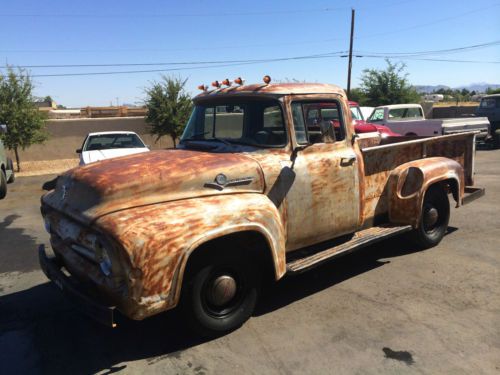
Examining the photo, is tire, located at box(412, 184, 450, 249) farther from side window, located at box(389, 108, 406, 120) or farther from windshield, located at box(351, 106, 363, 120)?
side window, located at box(389, 108, 406, 120)

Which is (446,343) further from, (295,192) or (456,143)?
(456,143)

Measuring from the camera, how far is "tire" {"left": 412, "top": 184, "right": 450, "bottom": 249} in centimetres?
543

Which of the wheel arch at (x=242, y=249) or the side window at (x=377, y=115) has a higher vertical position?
the side window at (x=377, y=115)

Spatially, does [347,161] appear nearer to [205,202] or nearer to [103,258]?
[205,202]

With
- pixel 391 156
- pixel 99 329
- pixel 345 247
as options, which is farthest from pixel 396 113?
pixel 99 329

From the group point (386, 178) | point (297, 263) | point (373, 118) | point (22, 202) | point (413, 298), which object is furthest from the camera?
point (373, 118)

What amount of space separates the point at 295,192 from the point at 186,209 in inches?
46.9

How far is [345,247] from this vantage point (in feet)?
14.2

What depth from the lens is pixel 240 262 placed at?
354cm

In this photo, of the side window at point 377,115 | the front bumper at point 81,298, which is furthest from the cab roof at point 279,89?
the side window at point 377,115

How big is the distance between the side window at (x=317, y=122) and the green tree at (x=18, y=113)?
14.6 meters

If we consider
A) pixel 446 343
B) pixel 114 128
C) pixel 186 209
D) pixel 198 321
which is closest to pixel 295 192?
pixel 186 209

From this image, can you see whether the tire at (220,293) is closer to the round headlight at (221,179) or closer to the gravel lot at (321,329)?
the gravel lot at (321,329)

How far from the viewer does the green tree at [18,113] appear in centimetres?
1577
